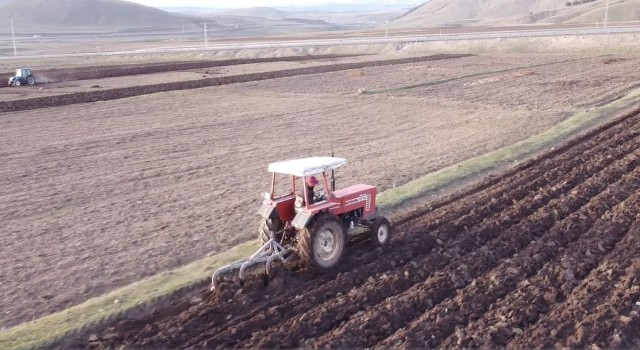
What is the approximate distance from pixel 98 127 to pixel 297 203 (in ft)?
53.4

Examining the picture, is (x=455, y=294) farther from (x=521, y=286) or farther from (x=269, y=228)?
(x=269, y=228)

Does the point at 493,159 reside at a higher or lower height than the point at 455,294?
higher

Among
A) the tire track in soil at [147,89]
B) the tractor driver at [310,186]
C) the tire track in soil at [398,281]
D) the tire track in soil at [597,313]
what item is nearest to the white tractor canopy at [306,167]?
the tractor driver at [310,186]

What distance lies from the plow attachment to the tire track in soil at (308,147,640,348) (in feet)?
5.85

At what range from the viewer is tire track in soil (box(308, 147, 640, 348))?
7.57 m

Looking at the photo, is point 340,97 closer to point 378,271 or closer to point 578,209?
point 578,209

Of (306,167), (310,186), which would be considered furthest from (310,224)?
(306,167)

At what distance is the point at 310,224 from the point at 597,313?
4.02 metres

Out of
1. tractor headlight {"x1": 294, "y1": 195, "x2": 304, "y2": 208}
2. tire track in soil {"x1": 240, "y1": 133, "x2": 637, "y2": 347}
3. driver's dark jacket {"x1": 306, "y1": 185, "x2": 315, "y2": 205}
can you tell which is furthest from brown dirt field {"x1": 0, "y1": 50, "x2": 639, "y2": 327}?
tire track in soil {"x1": 240, "y1": 133, "x2": 637, "y2": 347}

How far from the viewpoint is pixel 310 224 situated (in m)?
9.20

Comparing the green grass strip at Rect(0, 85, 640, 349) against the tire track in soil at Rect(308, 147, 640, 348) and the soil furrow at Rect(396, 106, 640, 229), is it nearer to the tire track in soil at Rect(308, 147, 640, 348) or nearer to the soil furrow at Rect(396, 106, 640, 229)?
the soil furrow at Rect(396, 106, 640, 229)

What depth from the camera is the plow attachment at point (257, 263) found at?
29.5 feet

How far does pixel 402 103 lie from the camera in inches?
1103

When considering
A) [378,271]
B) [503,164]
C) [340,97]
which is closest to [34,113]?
[340,97]
